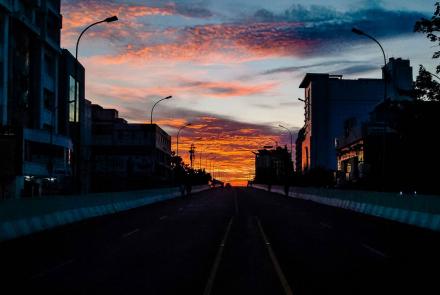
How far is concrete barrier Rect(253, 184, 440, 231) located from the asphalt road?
1.52 m

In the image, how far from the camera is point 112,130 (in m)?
149

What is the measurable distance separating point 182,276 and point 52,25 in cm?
7891

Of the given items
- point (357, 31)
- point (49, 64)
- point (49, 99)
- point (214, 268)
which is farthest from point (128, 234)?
point (49, 64)

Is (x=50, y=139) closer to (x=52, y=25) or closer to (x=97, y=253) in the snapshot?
(x=52, y=25)

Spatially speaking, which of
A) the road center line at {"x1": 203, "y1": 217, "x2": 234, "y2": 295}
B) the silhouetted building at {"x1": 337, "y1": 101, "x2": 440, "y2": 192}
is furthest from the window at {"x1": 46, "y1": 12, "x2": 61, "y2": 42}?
the road center line at {"x1": 203, "y1": 217, "x2": 234, "y2": 295}

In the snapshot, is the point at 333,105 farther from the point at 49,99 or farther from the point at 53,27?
the point at 49,99

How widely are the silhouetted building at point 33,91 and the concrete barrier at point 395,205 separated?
33511mm

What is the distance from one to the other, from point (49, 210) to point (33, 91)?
57374 millimetres

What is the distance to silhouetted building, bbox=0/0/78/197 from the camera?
67000mm

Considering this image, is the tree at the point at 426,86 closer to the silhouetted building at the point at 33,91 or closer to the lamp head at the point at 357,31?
the lamp head at the point at 357,31

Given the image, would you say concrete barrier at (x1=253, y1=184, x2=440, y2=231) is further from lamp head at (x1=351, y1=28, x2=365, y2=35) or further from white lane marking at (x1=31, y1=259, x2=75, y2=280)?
white lane marking at (x1=31, y1=259, x2=75, y2=280)

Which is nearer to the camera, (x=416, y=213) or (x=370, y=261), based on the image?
(x=370, y=261)

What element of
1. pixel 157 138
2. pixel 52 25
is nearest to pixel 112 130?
pixel 157 138

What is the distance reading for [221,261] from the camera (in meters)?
13.4
